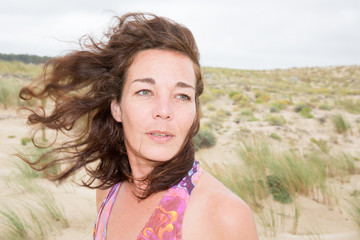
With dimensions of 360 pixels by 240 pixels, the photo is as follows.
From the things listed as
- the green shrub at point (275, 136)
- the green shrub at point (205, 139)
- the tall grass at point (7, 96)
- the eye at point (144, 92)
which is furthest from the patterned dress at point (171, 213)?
the tall grass at point (7, 96)

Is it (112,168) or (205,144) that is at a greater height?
(112,168)

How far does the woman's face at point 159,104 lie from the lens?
1.70 meters

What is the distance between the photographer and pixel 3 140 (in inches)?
283

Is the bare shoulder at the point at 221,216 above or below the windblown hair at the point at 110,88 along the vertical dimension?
below

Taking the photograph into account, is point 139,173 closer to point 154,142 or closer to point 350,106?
point 154,142

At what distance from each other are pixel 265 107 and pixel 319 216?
1118 centimetres

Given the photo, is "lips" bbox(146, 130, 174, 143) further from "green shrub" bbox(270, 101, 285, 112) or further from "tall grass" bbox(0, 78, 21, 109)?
"green shrub" bbox(270, 101, 285, 112)

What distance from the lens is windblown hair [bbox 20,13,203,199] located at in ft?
6.00

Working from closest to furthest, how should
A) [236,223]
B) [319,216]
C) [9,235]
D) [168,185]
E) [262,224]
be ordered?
1. [236,223]
2. [168,185]
3. [9,235]
4. [262,224]
5. [319,216]

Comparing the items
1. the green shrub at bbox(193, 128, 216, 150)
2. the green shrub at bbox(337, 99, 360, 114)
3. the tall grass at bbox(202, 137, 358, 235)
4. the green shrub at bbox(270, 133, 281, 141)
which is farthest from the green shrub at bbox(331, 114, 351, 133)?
the tall grass at bbox(202, 137, 358, 235)

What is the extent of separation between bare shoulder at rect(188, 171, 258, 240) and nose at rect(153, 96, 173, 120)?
43cm

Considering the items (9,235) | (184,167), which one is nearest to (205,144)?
(9,235)

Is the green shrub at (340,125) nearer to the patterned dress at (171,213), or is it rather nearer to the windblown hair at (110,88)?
the windblown hair at (110,88)

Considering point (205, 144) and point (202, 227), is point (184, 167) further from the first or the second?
point (205, 144)
